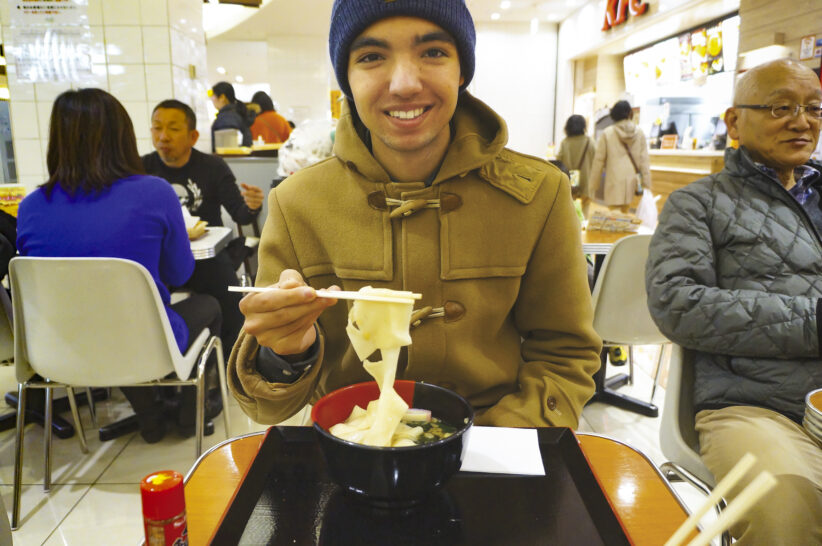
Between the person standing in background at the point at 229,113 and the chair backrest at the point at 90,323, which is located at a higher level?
the person standing in background at the point at 229,113

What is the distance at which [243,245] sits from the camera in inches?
140

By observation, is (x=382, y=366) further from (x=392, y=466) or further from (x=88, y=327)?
(x=88, y=327)

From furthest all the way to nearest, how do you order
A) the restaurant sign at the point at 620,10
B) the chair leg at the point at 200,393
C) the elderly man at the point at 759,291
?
1. the restaurant sign at the point at 620,10
2. the chair leg at the point at 200,393
3. the elderly man at the point at 759,291

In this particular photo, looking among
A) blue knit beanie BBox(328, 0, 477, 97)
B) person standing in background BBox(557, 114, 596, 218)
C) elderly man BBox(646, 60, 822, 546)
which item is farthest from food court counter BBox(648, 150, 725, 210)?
blue knit beanie BBox(328, 0, 477, 97)

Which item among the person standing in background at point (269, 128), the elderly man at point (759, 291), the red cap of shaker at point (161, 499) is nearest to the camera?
the red cap of shaker at point (161, 499)

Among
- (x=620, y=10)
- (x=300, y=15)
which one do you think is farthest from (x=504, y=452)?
(x=300, y=15)

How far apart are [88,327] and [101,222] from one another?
40 cm

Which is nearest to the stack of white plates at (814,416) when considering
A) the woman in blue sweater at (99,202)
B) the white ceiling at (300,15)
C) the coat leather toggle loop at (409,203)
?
the coat leather toggle loop at (409,203)

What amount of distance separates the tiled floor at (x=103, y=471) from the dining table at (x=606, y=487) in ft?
3.17

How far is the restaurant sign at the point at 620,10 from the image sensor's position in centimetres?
780

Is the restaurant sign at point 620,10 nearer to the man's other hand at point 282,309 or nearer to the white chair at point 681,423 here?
the white chair at point 681,423

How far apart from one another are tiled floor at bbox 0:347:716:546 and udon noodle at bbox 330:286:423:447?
1281 millimetres

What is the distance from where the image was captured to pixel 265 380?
3.48 ft

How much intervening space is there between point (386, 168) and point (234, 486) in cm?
73
